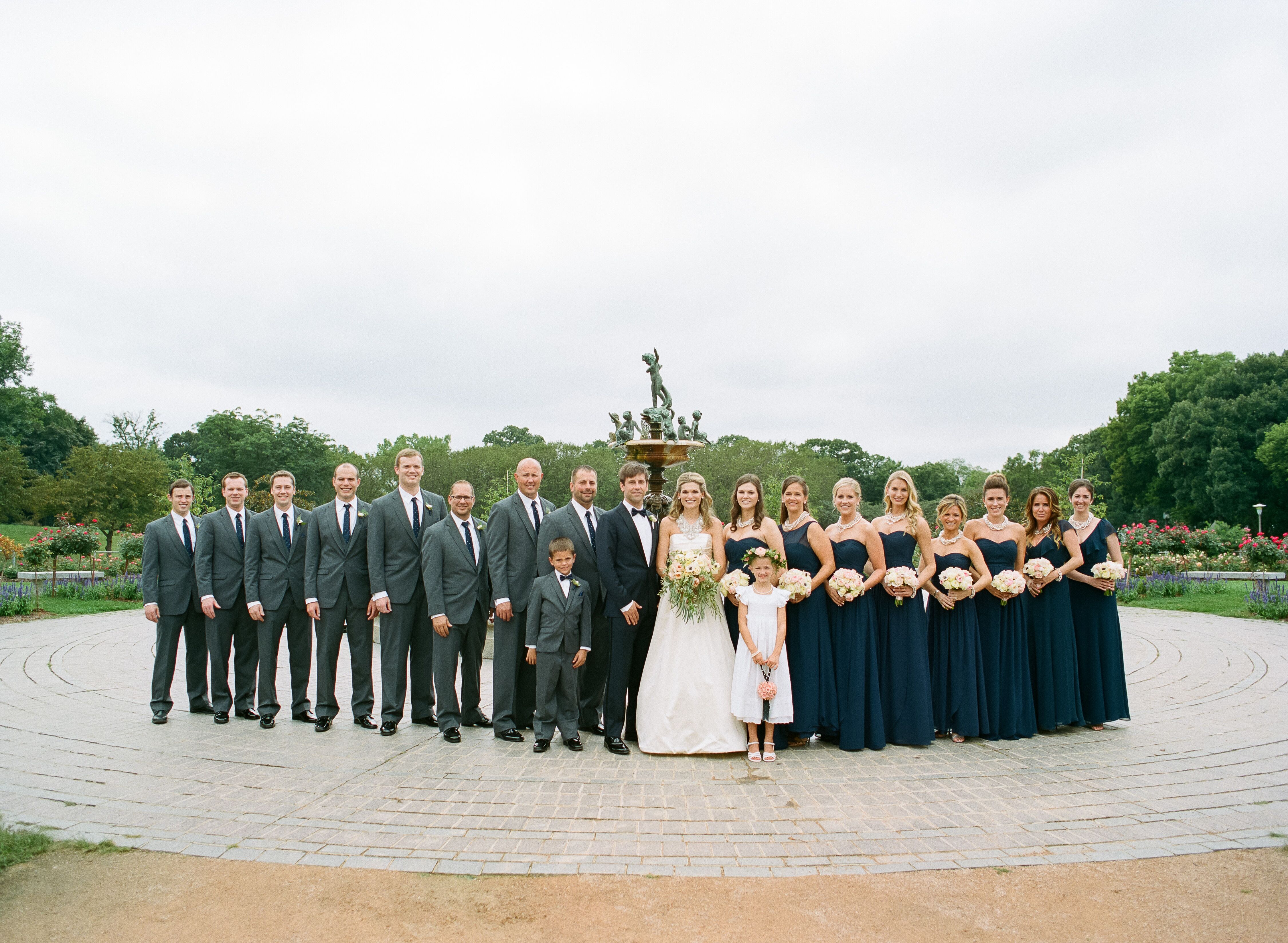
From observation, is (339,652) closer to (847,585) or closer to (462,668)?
(462,668)

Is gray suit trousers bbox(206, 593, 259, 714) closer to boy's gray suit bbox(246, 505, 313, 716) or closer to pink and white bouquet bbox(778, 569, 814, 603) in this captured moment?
boy's gray suit bbox(246, 505, 313, 716)

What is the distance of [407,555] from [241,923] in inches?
150

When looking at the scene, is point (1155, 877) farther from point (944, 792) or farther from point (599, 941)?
point (599, 941)

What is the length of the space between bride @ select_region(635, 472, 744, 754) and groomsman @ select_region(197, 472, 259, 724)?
397 centimetres

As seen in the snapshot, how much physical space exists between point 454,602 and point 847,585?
342cm

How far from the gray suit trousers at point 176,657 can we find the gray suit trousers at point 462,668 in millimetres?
2528

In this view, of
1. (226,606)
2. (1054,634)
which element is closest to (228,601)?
(226,606)

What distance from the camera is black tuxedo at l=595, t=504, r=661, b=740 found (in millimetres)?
6656

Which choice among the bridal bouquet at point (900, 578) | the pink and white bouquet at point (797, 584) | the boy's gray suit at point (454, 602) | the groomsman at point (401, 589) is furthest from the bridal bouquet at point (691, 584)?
the groomsman at point (401, 589)

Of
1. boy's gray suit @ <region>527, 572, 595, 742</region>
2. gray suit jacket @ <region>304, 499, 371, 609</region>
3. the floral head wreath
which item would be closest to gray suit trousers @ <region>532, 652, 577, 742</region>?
boy's gray suit @ <region>527, 572, 595, 742</region>

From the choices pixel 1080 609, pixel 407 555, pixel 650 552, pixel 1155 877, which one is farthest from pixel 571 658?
pixel 1080 609

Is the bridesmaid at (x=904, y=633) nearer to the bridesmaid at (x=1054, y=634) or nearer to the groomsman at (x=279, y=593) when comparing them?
the bridesmaid at (x=1054, y=634)

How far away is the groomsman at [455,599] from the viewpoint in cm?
693

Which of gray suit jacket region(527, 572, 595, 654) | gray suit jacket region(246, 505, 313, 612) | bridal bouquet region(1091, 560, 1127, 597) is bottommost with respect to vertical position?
gray suit jacket region(527, 572, 595, 654)
